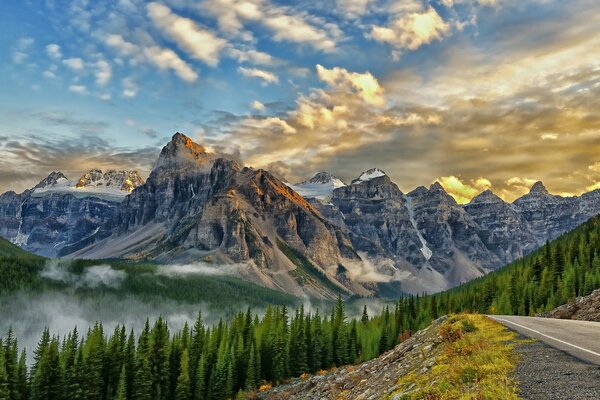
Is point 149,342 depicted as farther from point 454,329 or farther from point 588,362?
point 588,362

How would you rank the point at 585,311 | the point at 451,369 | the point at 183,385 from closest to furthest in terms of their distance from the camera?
the point at 451,369, the point at 585,311, the point at 183,385

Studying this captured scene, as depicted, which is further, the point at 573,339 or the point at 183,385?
the point at 183,385

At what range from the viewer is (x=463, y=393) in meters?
16.3

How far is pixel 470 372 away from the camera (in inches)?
754

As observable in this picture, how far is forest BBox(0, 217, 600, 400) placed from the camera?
Result: 111m

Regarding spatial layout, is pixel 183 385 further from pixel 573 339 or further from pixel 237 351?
pixel 573 339

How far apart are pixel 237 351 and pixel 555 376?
391 feet

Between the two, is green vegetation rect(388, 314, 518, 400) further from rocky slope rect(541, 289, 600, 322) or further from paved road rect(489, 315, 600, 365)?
rocky slope rect(541, 289, 600, 322)

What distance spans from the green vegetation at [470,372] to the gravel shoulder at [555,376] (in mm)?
495

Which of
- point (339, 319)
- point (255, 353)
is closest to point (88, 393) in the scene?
point (255, 353)

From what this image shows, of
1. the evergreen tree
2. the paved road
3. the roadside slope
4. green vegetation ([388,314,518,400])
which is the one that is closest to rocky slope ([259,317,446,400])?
the roadside slope

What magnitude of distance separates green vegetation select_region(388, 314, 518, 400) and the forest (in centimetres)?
8597

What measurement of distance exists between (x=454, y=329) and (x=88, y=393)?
352ft

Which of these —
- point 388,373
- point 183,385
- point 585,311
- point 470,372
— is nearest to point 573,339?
point 470,372
